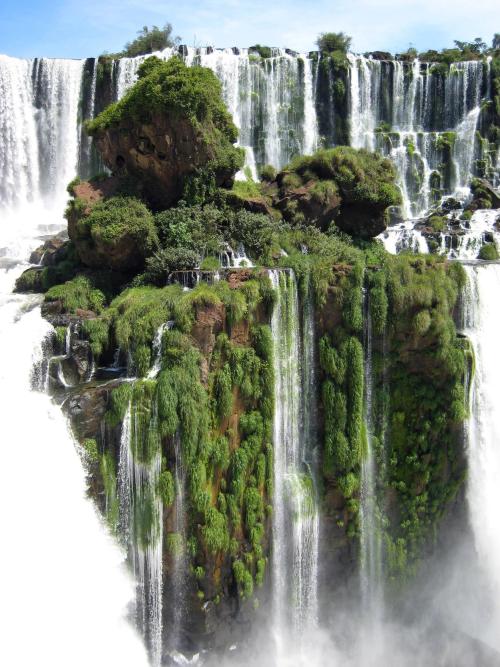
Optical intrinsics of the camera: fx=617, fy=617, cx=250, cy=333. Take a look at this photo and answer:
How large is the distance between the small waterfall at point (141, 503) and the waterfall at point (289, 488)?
131 inches

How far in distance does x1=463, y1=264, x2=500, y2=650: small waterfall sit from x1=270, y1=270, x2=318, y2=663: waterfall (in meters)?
4.87

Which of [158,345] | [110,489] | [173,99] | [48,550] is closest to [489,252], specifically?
[173,99]

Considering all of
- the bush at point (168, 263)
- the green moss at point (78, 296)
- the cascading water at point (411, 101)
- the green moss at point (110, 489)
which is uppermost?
the cascading water at point (411, 101)

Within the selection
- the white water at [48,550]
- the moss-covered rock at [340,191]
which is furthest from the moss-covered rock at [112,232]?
the moss-covered rock at [340,191]

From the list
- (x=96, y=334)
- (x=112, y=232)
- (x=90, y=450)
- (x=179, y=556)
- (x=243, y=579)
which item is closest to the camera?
(x=90, y=450)

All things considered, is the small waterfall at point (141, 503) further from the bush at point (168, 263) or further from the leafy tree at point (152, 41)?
the leafy tree at point (152, 41)

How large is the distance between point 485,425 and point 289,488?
5.92 metres

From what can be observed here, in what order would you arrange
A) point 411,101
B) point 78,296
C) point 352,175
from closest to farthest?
point 78,296 < point 352,175 < point 411,101

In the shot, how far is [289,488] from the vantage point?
51.0ft

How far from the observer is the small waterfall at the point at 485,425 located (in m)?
17.0

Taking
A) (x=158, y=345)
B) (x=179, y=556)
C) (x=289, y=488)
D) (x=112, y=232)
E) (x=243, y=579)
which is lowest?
(x=243, y=579)

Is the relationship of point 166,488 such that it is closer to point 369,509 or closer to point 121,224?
point 369,509

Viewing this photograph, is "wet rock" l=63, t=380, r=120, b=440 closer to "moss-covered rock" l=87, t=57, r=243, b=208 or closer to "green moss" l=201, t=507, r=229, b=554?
"green moss" l=201, t=507, r=229, b=554

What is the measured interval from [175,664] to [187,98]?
1550cm
